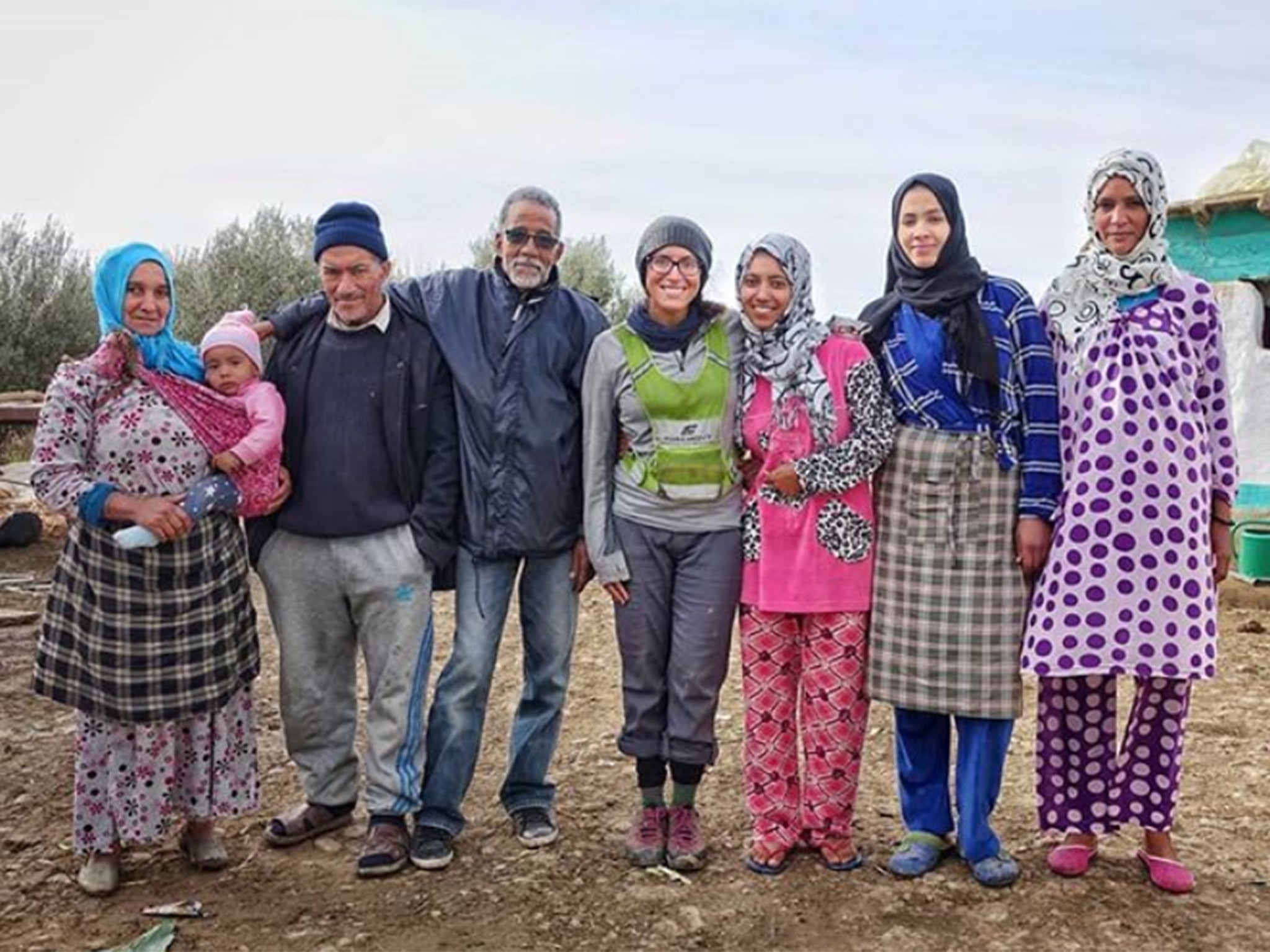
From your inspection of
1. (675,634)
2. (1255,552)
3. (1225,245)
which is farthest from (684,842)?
(1225,245)

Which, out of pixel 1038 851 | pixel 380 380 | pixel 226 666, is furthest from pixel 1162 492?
pixel 226 666

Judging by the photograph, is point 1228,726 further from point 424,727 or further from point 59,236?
point 59,236

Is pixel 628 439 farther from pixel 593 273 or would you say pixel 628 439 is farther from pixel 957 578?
pixel 593 273

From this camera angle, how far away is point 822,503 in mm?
3580

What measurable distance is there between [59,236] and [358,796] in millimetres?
Result: 16603

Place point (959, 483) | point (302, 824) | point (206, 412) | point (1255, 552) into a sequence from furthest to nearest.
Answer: point (1255, 552), point (302, 824), point (206, 412), point (959, 483)

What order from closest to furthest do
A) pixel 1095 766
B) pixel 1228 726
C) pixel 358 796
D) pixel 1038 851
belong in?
pixel 1095 766
pixel 1038 851
pixel 358 796
pixel 1228 726

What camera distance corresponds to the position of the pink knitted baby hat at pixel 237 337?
3650 mm

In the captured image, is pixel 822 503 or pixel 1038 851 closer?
pixel 822 503

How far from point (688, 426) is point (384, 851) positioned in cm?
154

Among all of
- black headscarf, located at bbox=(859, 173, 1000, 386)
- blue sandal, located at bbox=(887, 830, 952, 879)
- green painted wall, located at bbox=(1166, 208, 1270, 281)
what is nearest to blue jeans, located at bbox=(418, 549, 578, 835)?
blue sandal, located at bbox=(887, 830, 952, 879)

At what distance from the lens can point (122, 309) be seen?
11.7ft

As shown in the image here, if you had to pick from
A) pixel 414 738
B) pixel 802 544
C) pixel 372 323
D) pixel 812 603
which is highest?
pixel 372 323

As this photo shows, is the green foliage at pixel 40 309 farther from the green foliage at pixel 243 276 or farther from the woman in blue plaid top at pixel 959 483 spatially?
the woman in blue plaid top at pixel 959 483
